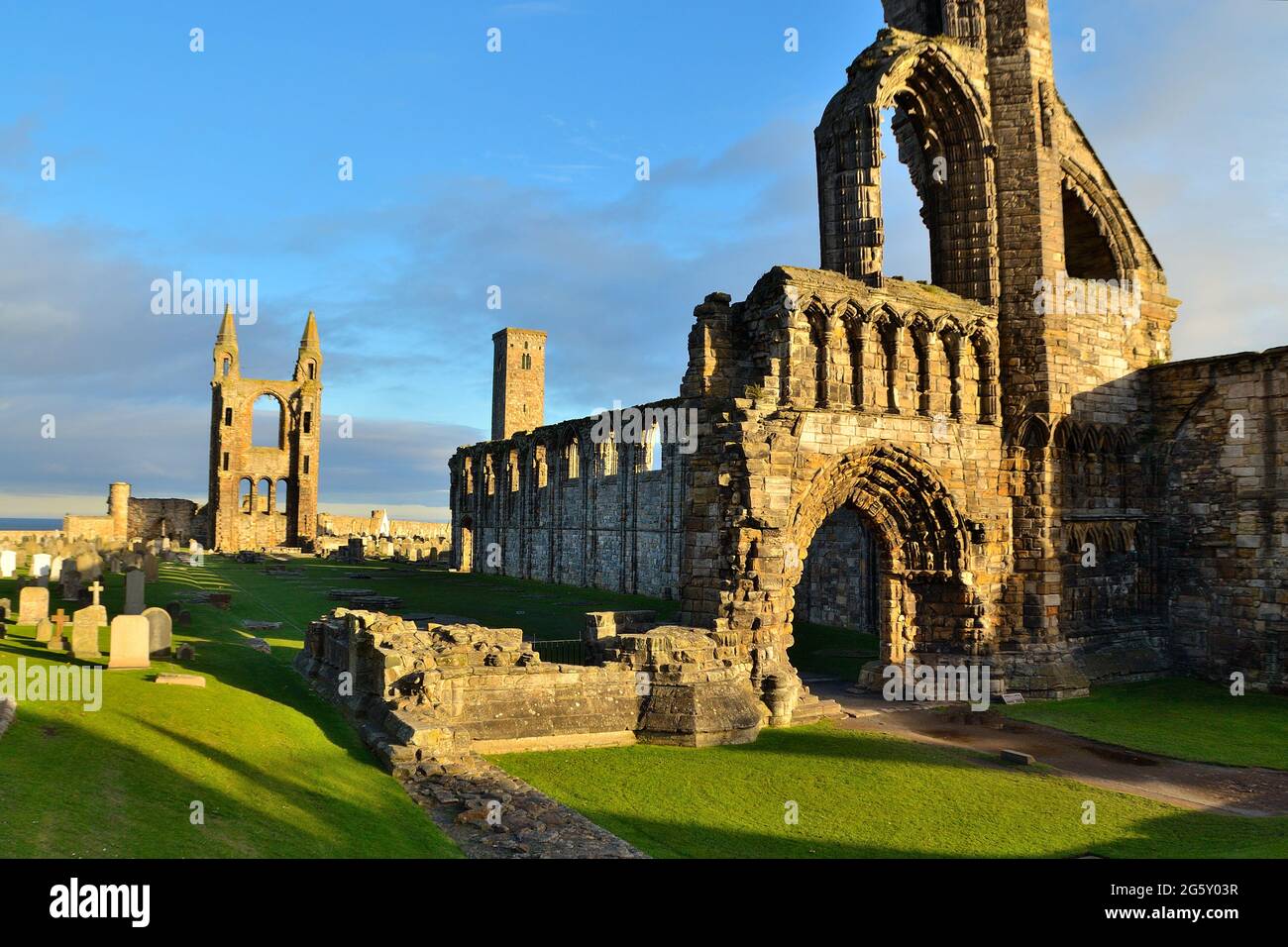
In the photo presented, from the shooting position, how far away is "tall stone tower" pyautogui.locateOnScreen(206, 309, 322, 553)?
63.0m

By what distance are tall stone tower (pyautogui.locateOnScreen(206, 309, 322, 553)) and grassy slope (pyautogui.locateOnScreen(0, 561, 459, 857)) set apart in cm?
5367

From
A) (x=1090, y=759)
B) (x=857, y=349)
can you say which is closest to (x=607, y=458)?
(x=857, y=349)

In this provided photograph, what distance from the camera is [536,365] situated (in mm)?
70125

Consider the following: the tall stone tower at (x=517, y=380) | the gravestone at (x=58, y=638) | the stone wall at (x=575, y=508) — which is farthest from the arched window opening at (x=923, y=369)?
the tall stone tower at (x=517, y=380)

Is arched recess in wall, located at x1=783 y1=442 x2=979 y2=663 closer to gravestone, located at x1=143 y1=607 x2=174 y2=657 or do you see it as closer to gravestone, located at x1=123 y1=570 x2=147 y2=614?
gravestone, located at x1=143 y1=607 x2=174 y2=657

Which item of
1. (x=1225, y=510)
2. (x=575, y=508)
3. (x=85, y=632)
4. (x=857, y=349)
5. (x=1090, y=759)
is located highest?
(x=857, y=349)

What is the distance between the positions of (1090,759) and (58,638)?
1573cm

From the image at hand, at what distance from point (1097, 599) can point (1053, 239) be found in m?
7.70

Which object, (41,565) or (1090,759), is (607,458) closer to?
(41,565)

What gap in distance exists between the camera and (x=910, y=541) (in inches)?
695

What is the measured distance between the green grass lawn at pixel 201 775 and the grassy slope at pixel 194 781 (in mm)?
17

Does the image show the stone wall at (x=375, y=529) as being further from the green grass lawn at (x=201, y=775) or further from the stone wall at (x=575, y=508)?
the green grass lawn at (x=201, y=775)

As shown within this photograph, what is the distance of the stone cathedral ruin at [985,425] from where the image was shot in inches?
615
